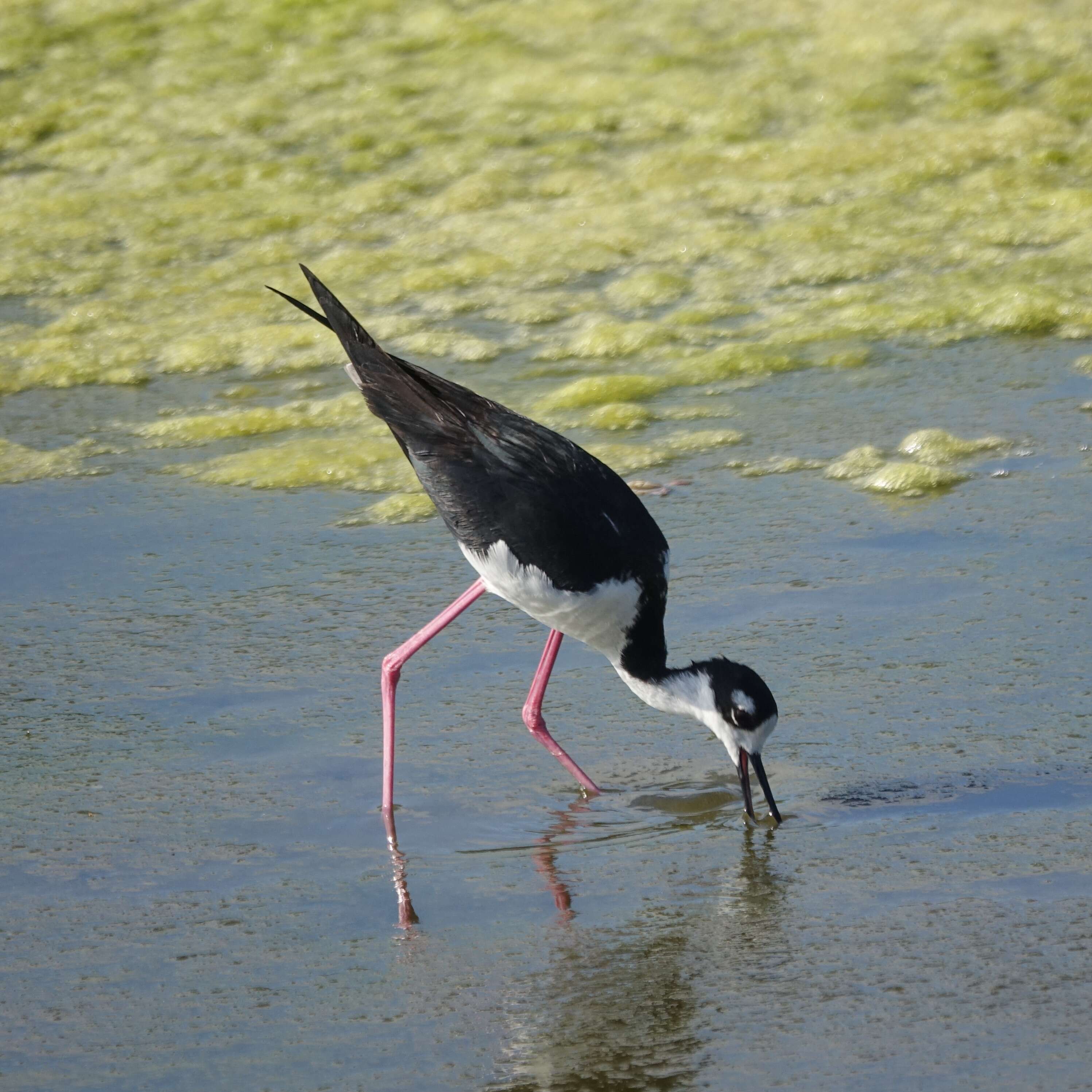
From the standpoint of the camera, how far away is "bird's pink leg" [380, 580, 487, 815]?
3.64 meters

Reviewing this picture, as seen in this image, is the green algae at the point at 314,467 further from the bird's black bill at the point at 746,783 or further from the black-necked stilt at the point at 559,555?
the bird's black bill at the point at 746,783

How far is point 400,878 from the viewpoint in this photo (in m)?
3.33

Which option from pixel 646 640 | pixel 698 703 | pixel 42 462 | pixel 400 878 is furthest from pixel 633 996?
pixel 42 462

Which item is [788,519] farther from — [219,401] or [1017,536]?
[219,401]

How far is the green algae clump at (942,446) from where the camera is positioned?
5.31m

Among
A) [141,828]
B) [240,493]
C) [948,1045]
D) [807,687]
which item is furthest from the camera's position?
[240,493]

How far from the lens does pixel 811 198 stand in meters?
7.88

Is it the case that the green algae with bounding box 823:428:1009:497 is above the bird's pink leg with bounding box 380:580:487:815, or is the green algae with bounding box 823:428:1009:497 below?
below

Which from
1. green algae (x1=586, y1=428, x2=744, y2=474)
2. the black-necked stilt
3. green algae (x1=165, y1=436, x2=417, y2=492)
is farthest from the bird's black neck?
green algae (x1=165, y1=436, x2=417, y2=492)

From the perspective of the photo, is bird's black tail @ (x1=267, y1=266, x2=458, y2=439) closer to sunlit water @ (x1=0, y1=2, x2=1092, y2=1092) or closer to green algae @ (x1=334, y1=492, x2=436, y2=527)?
sunlit water @ (x1=0, y1=2, x2=1092, y2=1092)

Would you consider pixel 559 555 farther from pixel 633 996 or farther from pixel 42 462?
pixel 42 462

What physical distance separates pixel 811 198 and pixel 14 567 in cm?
440

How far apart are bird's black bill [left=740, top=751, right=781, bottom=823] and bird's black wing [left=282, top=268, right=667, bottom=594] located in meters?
0.50

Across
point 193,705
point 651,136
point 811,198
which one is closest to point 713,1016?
point 193,705
